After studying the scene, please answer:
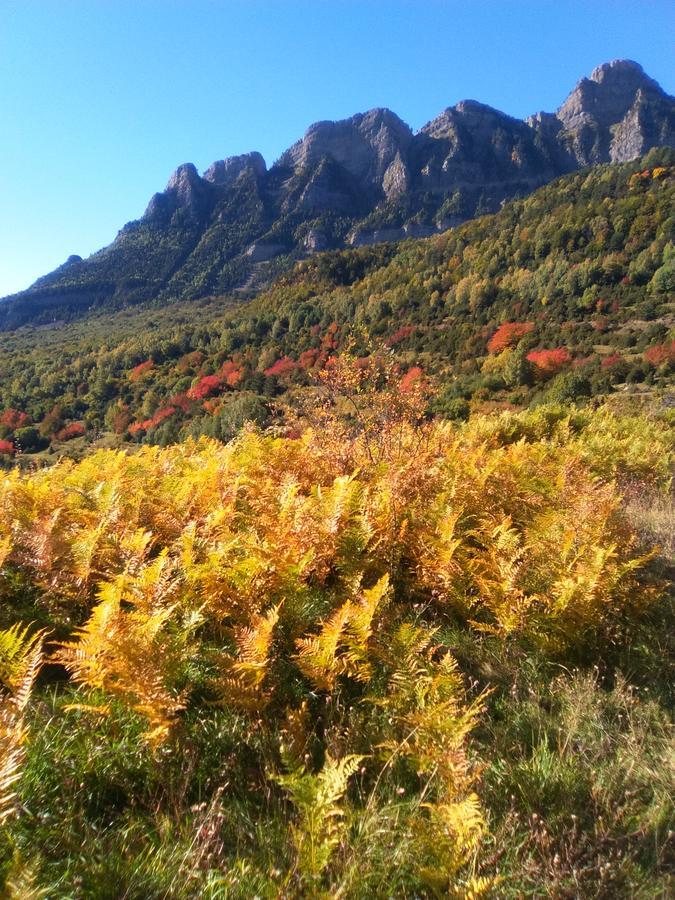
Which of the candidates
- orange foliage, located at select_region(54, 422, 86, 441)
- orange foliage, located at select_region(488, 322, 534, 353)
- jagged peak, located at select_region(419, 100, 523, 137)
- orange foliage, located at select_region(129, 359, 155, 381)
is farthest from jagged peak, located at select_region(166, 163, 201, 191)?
orange foliage, located at select_region(488, 322, 534, 353)

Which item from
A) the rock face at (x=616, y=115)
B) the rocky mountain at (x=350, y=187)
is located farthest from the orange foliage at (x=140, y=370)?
the rock face at (x=616, y=115)

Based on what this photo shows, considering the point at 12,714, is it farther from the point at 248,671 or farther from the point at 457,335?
the point at 457,335

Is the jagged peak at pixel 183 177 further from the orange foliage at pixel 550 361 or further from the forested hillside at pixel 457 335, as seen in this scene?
the orange foliage at pixel 550 361

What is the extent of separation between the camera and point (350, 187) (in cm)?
14762

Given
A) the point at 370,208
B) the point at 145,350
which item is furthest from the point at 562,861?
the point at 370,208

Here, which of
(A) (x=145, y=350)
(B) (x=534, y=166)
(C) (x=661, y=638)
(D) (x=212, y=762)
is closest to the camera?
(D) (x=212, y=762)

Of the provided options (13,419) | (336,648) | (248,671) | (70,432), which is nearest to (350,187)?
(70,432)

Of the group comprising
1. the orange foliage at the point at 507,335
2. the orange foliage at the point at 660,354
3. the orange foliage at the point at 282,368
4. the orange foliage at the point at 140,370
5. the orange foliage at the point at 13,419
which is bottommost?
the orange foliage at the point at 660,354

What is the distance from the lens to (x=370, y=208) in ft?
472

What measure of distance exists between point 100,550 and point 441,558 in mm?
2153

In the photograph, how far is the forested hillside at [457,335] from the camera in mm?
29436

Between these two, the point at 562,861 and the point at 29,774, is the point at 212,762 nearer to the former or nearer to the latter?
the point at 29,774

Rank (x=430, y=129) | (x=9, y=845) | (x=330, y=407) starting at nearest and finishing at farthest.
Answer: (x=9, y=845) < (x=330, y=407) < (x=430, y=129)

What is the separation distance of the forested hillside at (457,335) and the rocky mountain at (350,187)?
5231 centimetres
